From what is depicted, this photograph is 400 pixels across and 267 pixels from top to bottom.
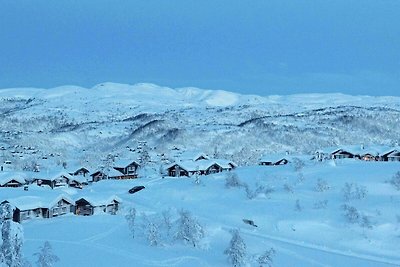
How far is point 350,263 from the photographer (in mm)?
28109

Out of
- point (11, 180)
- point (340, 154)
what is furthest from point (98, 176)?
point (340, 154)

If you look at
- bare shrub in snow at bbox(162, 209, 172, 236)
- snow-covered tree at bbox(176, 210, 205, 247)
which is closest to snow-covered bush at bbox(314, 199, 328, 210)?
snow-covered tree at bbox(176, 210, 205, 247)

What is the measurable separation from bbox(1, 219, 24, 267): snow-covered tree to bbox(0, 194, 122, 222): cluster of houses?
2211cm

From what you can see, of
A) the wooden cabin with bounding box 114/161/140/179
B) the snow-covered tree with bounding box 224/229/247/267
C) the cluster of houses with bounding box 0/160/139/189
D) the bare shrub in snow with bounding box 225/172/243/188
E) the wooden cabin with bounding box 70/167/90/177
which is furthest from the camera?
the wooden cabin with bounding box 70/167/90/177

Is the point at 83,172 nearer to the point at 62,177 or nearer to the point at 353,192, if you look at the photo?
the point at 62,177

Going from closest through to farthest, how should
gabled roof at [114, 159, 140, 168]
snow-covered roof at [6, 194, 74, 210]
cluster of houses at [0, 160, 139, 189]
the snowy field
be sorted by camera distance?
the snowy field
snow-covered roof at [6, 194, 74, 210]
cluster of houses at [0, 160, 139, 189]
gabled roof at [114, 159, 140, 168]

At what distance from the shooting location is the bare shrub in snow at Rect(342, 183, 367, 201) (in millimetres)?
39884

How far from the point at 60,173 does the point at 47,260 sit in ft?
118

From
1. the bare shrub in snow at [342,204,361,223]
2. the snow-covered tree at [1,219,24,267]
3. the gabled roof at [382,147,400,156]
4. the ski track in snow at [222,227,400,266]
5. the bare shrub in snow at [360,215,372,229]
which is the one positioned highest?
the gabled roof at [382,147,400,156]

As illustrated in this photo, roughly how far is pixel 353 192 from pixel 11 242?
97.8 feet

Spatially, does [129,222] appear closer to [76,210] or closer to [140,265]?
[140,265]

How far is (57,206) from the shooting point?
135 ft

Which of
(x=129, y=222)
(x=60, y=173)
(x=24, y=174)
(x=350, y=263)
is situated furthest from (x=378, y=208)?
(x=24, y=174)

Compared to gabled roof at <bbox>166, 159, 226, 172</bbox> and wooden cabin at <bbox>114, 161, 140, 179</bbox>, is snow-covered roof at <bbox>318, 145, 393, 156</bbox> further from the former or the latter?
wooden cabin at <bbox>114, 161, 140, 179</bbox>
